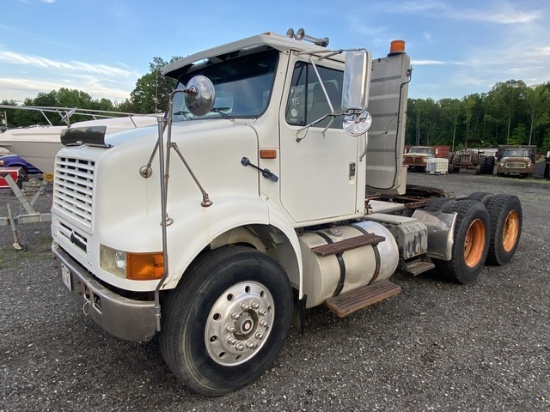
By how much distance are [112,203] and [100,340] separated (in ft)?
5.64

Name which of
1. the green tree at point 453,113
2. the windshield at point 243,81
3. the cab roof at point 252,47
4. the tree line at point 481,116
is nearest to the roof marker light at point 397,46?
the cab roof at point 252,47

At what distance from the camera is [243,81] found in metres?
3.20

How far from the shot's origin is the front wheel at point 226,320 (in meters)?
2.39

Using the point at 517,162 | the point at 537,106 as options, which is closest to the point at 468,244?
the point at 517,162

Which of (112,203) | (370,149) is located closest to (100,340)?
(112,203)

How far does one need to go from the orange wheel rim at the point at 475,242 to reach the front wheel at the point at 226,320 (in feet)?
11.2

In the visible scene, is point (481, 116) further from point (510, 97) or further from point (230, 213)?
point (230, 213)

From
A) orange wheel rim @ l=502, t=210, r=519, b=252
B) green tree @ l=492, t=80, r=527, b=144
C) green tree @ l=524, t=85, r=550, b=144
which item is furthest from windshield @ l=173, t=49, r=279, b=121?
green tree @ l=492, t=80, r=527, b=144

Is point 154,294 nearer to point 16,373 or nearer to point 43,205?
point 16,373

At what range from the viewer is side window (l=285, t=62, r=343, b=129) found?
3.10 meters

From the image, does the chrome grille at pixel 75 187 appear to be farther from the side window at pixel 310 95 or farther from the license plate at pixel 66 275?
the side window at pixel 310 95

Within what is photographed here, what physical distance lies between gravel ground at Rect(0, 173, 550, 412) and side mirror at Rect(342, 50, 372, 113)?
2036mm

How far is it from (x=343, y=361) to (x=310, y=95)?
2246 mm

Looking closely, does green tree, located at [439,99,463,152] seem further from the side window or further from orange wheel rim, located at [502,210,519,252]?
the side window
